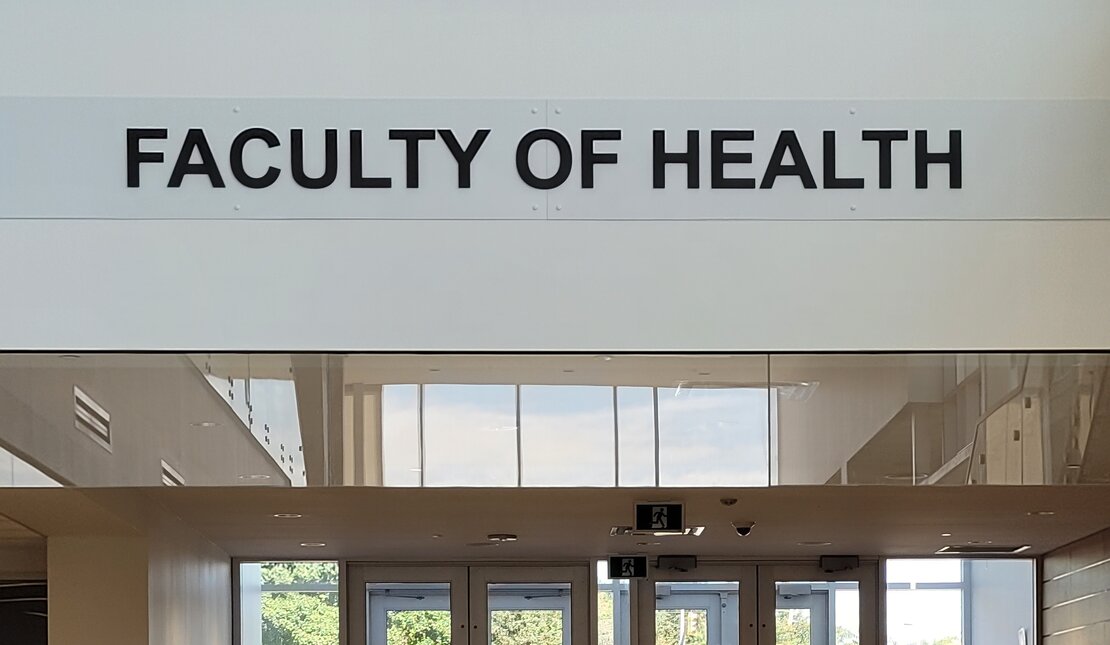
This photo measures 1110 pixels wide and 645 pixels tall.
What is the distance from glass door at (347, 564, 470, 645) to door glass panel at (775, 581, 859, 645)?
230 centimetres

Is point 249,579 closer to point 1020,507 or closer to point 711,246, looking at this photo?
point 1020,507

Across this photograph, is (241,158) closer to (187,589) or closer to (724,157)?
(724,157)

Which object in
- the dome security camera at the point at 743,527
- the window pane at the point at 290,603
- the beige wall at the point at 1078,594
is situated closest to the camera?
the dome security camera at the point at 743,527

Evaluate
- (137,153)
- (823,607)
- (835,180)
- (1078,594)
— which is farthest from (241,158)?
(823,607)

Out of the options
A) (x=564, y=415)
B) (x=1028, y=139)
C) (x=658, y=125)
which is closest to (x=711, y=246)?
(x=658, y=125)

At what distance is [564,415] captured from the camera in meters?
3.54

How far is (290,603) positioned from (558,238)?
7135 millimetres

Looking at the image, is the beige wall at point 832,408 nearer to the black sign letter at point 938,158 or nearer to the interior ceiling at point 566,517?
the black sign letter at point 938,158

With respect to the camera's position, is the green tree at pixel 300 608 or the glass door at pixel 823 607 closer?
the green tree at pixel 300 608

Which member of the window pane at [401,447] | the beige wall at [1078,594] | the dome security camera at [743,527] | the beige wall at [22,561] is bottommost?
the beige wall at [1078,594]

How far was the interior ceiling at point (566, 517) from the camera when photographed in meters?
5.80

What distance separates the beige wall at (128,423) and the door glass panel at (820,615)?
7166 mm

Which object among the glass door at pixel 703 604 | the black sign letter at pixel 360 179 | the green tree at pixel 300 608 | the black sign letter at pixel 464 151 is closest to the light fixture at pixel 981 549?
the glass door at pixel 703 604

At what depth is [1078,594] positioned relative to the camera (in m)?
8.95
